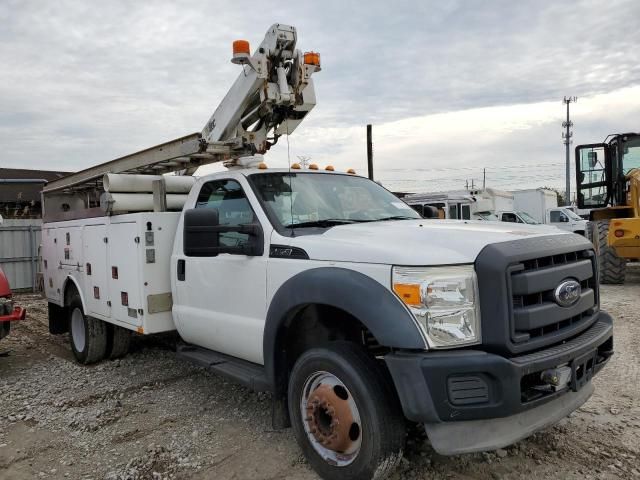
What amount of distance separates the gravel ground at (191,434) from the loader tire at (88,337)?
15 cm

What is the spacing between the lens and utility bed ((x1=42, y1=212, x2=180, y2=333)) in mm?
4711

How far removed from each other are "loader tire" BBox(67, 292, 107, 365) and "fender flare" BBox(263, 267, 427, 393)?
3.22m

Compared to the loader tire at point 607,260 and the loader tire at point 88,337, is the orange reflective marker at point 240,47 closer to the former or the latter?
the loader tire at point 88,337

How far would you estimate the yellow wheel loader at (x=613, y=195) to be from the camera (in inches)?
400

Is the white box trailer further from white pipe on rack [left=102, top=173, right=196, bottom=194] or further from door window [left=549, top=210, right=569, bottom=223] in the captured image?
white pipe on rack [left=102, top=173, right=196, bottom=194]

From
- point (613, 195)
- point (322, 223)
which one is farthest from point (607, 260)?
point (322, 223)

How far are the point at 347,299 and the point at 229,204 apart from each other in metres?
1.72

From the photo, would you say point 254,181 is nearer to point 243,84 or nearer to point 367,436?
point 243,84

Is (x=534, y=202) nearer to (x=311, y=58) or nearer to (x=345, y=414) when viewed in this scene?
(x=311, y=58)

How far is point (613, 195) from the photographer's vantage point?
1102cm

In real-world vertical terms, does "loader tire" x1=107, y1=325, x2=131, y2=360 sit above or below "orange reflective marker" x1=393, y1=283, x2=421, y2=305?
below

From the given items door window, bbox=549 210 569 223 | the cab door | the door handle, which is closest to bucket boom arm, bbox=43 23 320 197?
the cab door

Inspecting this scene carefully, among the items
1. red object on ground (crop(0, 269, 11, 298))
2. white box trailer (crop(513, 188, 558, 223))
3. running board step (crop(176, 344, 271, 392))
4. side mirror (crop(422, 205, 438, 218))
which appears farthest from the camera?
white box trailer (crop(513, 188, 558, 223))

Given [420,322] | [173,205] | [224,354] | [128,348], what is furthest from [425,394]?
[128,348]
